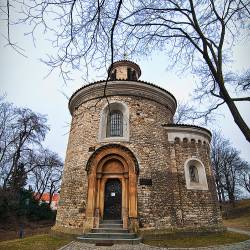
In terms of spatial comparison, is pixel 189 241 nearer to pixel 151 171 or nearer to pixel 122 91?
pixel 151 171

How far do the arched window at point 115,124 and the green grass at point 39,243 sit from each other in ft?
18.5

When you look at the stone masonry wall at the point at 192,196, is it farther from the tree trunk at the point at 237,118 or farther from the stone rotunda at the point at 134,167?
the tree trunk at the point at 237,118

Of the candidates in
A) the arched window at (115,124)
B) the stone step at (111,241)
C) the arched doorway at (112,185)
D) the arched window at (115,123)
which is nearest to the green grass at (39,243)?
the stone step at (111,241)

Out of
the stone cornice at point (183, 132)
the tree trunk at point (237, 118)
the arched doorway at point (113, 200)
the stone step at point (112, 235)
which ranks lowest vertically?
the stone step at point (112, 235)

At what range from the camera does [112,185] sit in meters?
12.0

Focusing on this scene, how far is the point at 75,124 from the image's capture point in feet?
45.9

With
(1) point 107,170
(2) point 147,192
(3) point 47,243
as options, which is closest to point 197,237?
Answer: (2) point 147,192

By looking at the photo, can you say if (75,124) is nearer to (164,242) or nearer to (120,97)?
(120,97)

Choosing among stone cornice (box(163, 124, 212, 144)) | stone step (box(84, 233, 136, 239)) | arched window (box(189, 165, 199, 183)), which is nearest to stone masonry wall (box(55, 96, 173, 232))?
stone cornice (box(163, 124, 212, 144))

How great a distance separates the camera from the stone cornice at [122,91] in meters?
13.6

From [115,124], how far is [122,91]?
1924 millimetres

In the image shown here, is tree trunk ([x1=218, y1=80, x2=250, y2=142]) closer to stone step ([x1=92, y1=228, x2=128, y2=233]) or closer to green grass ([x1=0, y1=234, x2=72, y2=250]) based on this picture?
stone step ([x1=92, y1=228, x2=128, y2=233])

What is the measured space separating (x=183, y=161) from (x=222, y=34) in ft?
25.3

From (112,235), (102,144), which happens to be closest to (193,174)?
(102,144)
